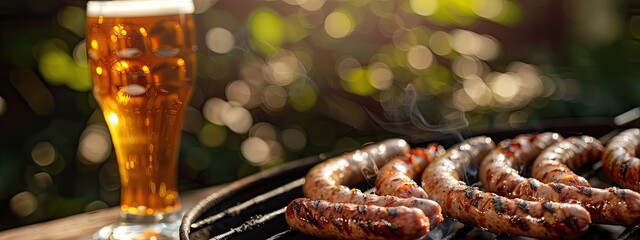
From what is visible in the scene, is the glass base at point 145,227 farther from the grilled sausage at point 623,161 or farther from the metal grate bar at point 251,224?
the grilled sausage at point 623,161

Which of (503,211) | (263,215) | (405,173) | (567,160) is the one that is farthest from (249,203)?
(567,160)

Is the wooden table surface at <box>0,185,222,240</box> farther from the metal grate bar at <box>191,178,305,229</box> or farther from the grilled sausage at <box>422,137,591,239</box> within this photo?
the grilled sausage at <box>422,137,591,239</box>

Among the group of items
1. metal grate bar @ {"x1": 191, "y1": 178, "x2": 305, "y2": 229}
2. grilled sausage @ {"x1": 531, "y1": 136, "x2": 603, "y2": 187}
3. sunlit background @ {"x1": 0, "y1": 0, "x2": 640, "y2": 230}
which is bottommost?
sunlit background @ {"x1": 0, "y1": 0, "x2": 640, "y2": 230}

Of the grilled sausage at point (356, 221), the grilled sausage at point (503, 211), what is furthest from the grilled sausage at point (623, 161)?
the grilled sausage at point (356, 221)

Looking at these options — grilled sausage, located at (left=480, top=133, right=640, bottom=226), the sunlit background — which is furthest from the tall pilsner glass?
the sunlit background

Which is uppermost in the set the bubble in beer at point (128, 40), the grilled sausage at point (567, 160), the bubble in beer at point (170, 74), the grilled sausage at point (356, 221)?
the bubble in beer at point (128, 40)
